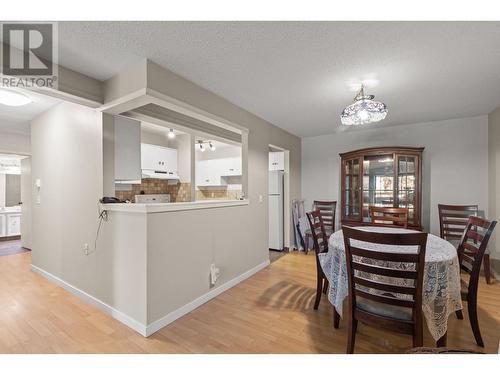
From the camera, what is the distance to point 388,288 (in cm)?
134

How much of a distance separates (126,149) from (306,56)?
6.22ft

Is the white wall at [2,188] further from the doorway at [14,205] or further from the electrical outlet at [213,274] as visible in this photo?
the electrical outlet at [213,274]

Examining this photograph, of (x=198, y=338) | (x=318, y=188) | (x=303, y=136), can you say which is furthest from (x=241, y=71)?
(x=318, y=188)

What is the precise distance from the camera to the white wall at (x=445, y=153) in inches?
131

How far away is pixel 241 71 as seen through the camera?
2051 millimetres

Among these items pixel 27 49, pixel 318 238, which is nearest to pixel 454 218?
pixel 318 238

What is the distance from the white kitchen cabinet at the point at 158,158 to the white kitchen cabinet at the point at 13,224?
407 centimetres

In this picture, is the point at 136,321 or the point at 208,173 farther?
the point at 208,173

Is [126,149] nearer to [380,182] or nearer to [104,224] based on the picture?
[104,224]

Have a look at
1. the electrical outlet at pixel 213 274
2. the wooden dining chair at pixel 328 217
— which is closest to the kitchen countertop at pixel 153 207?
the electrical outlet at pixel 213 274

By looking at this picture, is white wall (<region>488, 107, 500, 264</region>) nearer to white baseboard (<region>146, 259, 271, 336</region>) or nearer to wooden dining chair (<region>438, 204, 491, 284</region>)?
wooden dining chair (<region>438, 204, 491, 284</region>)

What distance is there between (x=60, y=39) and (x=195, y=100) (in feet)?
3.45

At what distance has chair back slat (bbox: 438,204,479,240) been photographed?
3.20m
